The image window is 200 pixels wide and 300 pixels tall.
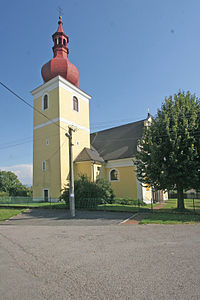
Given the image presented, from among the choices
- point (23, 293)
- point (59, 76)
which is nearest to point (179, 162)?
point (23, 293)

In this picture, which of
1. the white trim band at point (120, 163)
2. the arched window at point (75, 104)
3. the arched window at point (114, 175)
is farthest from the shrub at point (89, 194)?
the arched window at point (75, 104)

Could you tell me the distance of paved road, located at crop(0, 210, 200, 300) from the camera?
3.78m

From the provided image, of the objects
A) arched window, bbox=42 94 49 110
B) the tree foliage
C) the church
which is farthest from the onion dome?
the tree foliage

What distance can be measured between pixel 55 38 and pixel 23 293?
99.5ft

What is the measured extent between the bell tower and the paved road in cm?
1595

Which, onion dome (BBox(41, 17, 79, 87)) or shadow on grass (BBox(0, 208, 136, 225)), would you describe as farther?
onion dome (BBox(41, 17, 79, 87))

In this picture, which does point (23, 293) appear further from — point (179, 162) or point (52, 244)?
point (179, 162)

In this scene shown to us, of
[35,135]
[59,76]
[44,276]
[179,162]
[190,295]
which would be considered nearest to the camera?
[190,295]

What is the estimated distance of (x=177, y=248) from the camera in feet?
21.3

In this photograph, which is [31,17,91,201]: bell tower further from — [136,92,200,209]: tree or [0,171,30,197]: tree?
[0,171,30,197]: tree

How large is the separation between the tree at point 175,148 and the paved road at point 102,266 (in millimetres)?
6086

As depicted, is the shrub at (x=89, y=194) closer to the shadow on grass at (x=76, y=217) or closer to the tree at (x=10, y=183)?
the shadow on grass at (x=76, y=217)

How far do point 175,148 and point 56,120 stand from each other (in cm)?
1526

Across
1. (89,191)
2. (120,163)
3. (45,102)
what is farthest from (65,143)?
(89,191)
